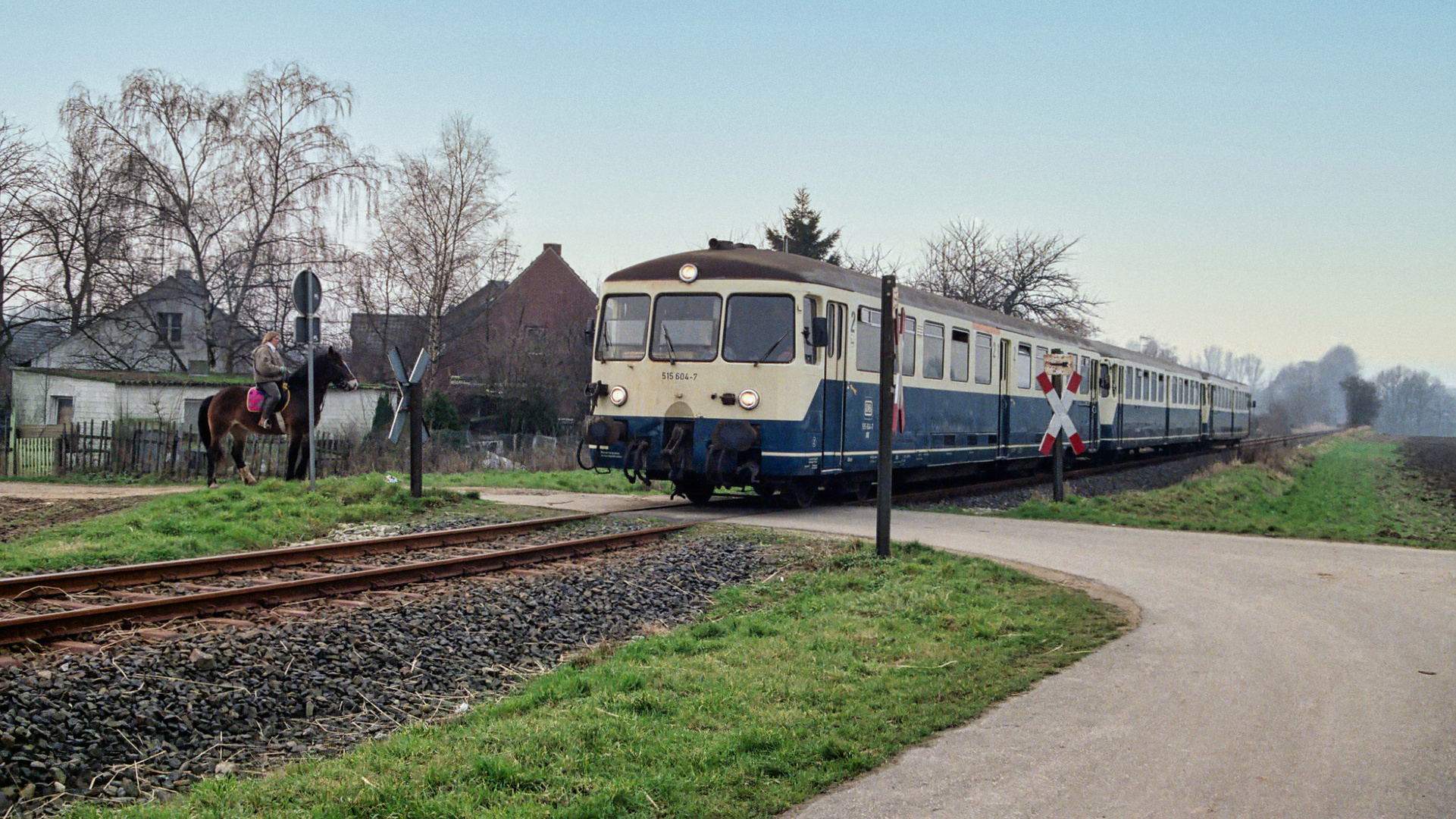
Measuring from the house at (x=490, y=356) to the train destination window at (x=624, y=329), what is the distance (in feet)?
69.3

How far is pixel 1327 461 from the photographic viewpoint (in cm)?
4509

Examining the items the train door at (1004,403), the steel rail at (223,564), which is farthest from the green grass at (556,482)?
the steel rail at (223,564)

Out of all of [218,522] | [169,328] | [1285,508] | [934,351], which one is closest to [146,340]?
[169,328]

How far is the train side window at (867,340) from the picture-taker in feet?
52.6

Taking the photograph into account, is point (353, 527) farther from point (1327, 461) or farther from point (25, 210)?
point (1327, 461)

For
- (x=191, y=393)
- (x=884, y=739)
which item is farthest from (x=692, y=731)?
(x=191, y=393)

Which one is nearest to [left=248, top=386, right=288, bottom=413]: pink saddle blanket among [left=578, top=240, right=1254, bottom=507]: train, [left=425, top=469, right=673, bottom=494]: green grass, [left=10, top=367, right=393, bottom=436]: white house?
[left=425, top=469, right=673, bottom=494]: green grass

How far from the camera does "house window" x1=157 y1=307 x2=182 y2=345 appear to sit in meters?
36.3

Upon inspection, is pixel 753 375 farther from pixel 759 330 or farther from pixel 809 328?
pixel 809 328

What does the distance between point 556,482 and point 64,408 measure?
18980 millimetres

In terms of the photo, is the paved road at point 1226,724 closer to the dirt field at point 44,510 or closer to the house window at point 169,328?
the dirt field at point 44,510

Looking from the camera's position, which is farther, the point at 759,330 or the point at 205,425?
the point at 205,425

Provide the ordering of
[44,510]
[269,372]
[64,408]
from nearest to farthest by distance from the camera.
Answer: [44,510], [269,372], [64,408]

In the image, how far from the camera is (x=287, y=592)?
26.2 feet
